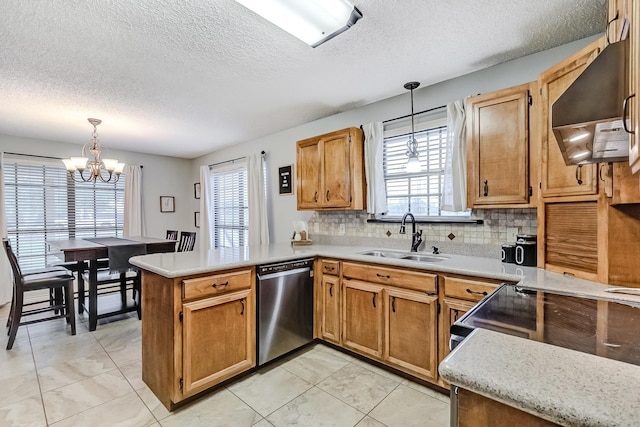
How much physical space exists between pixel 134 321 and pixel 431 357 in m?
3.24

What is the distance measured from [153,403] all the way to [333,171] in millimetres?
2377

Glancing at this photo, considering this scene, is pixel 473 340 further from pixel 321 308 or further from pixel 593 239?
pixel 321 308

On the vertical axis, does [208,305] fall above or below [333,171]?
below

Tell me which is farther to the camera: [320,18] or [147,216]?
[147,216]

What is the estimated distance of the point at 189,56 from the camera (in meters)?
2.18

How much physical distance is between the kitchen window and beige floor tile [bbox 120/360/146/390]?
8.25 feet

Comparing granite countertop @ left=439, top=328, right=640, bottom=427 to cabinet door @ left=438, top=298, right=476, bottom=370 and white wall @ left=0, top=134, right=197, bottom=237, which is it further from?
white wall @ left=0, top=134, right=197, bottom=237

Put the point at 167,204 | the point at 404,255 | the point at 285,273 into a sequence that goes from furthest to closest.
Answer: the point at 167,204, the point at 404,255, the point at 285,273

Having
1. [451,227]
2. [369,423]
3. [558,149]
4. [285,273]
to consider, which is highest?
[558,149]

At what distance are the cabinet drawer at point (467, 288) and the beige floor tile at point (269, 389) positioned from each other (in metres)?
1.21

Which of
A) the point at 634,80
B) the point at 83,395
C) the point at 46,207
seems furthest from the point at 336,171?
the point at 46,207

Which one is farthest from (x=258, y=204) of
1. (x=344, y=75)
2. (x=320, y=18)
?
(x=320, y=18)

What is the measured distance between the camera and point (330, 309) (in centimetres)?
270

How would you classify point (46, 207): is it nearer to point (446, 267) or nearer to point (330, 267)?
point (330, 267)
